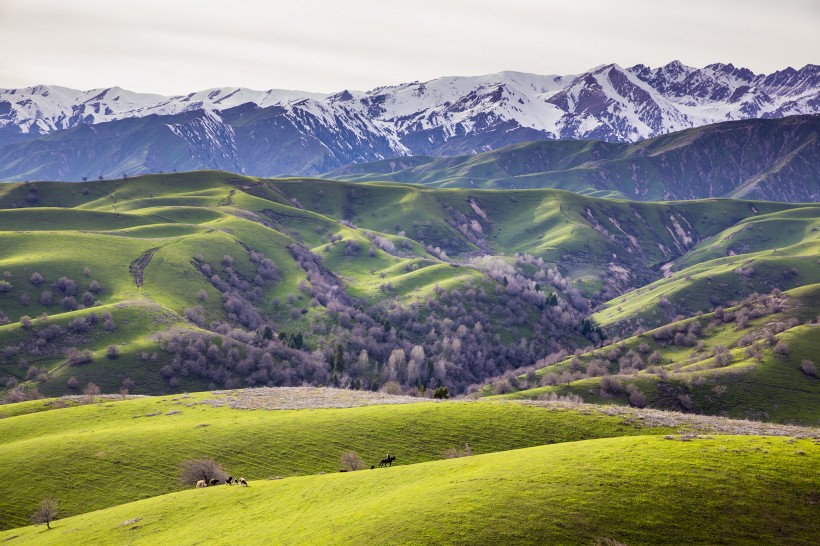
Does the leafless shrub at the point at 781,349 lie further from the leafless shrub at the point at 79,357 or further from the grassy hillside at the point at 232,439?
the leafless shrub at the point at 79,357

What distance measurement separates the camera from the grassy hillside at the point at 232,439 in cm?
7375

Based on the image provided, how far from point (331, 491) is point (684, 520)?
33.0 meters

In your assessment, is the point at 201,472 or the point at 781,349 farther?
the point at 781,349

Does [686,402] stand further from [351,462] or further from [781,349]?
[351,462]

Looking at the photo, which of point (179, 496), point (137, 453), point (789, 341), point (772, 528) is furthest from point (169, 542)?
point (789, 341)

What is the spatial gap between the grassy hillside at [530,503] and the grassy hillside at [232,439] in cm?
1057

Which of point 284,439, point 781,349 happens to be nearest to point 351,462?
point 284,439

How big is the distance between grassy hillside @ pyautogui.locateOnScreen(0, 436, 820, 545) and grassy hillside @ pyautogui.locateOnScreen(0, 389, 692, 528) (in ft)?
34.7

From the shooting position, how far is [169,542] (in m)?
51.9

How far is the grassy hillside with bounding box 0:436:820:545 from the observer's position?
144 feet

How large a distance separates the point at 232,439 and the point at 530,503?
52.0 m

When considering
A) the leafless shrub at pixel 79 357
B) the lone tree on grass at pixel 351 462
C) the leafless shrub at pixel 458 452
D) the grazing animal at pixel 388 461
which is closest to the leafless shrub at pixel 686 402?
the leafless shrub at pixel 458 452

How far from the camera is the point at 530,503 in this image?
46.7 metres

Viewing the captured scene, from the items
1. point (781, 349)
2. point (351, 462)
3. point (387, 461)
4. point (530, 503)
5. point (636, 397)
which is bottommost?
point (636, 397)
